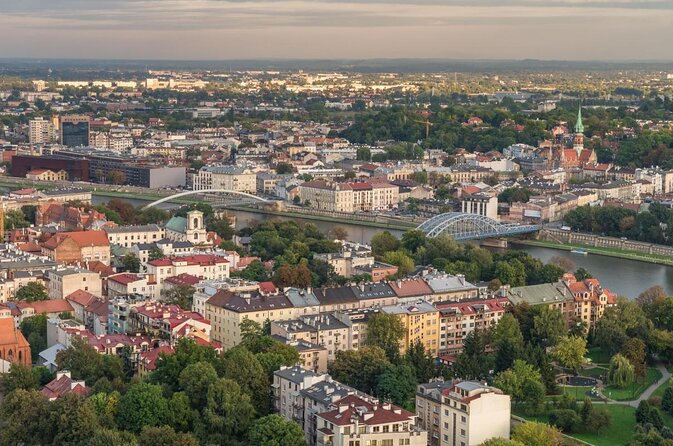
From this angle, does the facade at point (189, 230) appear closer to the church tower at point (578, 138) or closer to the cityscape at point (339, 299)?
the cityscape at point (339, 299)

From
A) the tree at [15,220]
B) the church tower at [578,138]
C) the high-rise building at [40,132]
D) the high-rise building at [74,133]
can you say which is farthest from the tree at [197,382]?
the high-rise building at [40,132]

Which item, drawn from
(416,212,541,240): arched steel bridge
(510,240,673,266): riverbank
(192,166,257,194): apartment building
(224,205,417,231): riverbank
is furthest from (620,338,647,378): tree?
(192,166,257,194): apartment building

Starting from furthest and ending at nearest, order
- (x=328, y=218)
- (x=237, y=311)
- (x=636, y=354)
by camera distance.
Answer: (x=328, y=218), (x=237, y=311), (x=636, y=354)

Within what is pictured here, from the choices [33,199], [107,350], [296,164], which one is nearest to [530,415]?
[107,350]

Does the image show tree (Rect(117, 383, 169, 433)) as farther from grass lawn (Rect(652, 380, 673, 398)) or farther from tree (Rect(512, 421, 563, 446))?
grass lawn (Rect(652, 380, 673, 398))

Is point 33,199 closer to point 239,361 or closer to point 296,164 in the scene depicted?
point 296,164

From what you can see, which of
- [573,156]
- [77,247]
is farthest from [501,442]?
[573,156]

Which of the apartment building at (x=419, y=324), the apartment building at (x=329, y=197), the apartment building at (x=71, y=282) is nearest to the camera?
the apartment building at (x=419, y=324)

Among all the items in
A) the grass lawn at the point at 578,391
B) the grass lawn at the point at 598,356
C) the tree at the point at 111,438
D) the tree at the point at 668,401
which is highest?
the tree at the point at 111,438

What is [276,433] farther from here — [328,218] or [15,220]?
[328,218]
